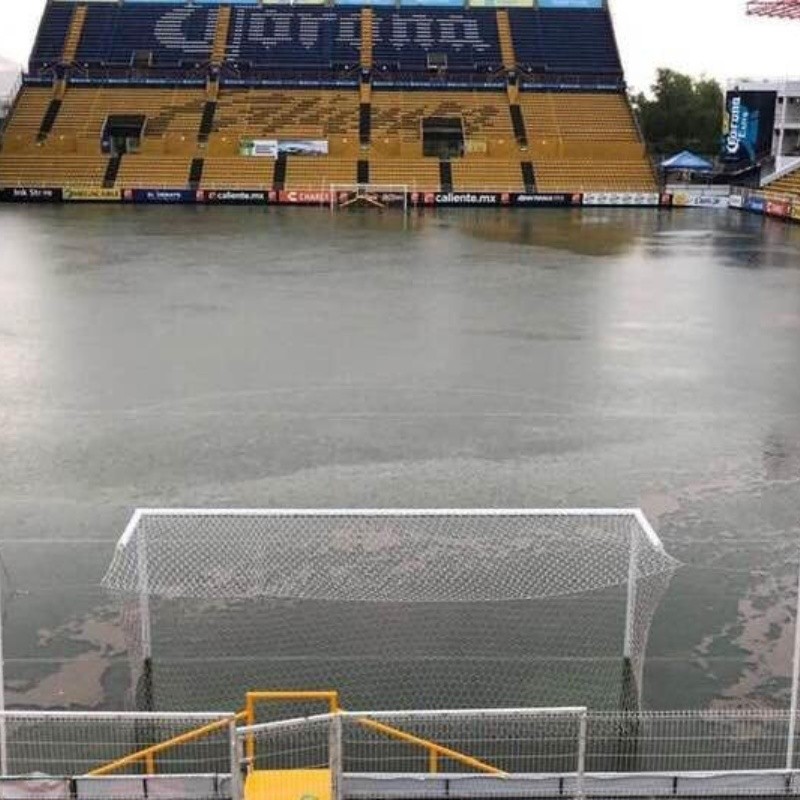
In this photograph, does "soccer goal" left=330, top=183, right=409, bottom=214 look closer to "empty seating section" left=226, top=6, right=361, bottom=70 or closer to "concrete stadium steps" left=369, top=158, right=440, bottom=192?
"concrete stadium steps" left=369, top=158, right=440, bottom=192

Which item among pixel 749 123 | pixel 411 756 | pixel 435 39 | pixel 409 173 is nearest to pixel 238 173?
pixel 409 173

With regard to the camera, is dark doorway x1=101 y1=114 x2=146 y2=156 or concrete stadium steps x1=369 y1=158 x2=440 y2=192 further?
dark doorway x1=101 y1=114 x2=146 y2=156

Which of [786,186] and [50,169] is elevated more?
[50,169]

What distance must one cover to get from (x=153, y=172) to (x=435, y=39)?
20262mm

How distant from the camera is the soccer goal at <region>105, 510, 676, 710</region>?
8305 mm

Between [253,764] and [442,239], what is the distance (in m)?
Answer: 31.0

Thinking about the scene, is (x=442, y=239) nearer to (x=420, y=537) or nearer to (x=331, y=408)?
(x=331, y=408)

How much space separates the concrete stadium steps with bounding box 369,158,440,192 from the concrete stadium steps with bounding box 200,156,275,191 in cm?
540

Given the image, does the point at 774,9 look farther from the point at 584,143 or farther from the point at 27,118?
the point at 27,118

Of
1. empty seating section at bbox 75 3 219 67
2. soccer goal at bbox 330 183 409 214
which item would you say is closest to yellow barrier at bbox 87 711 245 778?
soccer goal at bbox 330 183 409 214

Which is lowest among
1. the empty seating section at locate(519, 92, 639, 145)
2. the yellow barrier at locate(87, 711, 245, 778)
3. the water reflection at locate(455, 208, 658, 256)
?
the yellow barrier at locate(87, 711, 245, 778)

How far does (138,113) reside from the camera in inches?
2264

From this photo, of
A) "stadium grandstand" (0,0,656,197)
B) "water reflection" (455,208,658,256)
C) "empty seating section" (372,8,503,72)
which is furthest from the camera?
"empty seating section" (372,8,503,72)

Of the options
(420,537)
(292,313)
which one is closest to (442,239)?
(292,313)
